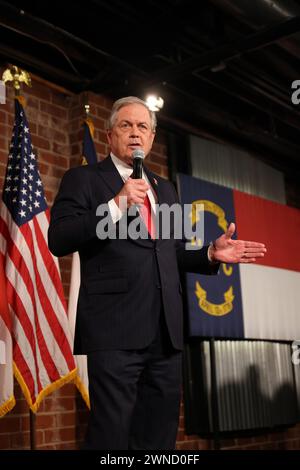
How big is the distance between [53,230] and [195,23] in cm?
255

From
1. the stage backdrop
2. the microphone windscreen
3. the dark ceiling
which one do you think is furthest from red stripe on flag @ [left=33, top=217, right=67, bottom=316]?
the microphone windscreen

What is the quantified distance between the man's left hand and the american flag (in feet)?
4.84

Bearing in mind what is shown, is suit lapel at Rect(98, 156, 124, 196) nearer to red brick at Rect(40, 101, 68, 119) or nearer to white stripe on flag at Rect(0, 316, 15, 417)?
white stripe on flag at Rect(0, 316, 15, 417)

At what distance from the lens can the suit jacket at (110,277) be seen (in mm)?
1915

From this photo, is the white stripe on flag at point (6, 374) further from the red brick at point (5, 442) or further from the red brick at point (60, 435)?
the red brick at point (60, 435)

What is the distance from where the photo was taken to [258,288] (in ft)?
16.9

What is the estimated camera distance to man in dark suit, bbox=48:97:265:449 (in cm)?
186

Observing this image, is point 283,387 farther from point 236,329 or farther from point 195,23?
point 195,23

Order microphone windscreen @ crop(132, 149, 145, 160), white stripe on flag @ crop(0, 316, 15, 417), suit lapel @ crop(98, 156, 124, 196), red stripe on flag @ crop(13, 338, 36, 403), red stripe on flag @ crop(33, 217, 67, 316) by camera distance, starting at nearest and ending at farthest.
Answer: microphone windscreen @ crop(132, 149, 145, 160)
suit lapel @ crop(98, 156, 124, 196)
white stripe on flag @ crop(0, 316, 15, 417)
red stripe on flag @ crop(13, 338, 36, 403)
red stripe on flag @ crop(33, 217, 67, 316)

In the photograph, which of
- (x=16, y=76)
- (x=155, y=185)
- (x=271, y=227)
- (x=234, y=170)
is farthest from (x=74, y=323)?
(x=271, y=227)

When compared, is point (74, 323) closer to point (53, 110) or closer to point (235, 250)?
point (53, 110)

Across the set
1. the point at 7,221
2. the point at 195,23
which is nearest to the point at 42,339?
the point at 7,221

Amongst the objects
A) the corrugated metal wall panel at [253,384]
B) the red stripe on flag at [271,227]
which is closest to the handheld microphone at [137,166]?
the corrugated metal wall panel at [253,384]

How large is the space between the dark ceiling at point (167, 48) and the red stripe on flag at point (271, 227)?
0.73 meters
